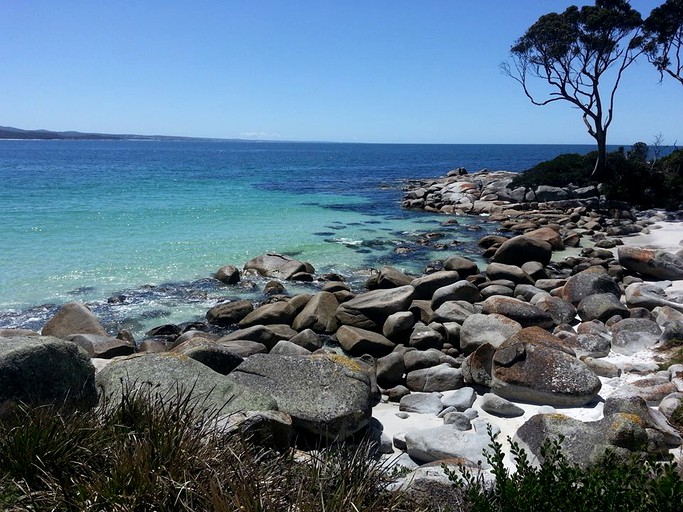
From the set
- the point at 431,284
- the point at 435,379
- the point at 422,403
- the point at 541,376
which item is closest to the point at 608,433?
the point at 541,376

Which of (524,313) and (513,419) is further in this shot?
(524,313)

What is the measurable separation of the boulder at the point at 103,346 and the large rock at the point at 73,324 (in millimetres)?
561

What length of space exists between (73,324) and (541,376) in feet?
29.3

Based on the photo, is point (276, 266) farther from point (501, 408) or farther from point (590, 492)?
point (590, 492)

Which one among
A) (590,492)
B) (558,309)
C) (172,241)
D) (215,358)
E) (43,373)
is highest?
(590,492)

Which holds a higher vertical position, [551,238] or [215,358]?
[215,358]

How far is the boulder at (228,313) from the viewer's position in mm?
12852

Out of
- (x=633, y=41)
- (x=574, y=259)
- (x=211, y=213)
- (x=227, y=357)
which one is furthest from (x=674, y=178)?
(x=227, y=357)

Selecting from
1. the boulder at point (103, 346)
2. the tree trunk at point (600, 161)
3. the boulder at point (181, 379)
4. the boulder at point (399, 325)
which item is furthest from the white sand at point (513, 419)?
the tree trunk at point (600, 161)

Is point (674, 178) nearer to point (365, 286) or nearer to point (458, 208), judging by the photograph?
point (458, 208)

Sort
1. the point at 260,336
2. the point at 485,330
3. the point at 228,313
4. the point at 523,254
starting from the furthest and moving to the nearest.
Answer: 1. the point at 523,254
2. the point at 228,313
3. the point at 260,336
4. the point at 485,330

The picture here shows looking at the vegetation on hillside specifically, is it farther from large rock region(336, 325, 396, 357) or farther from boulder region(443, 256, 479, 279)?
large rock region(336, 325, 396, 357)

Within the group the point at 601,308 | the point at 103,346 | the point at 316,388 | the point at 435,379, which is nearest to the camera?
the point at 316,388

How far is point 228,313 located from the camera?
509 inches
